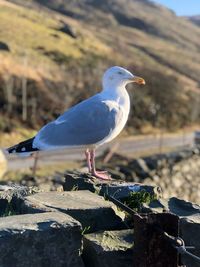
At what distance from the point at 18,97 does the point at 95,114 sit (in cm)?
4584

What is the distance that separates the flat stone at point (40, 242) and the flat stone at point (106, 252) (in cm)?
10

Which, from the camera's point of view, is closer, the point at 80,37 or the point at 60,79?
the point at 60,79

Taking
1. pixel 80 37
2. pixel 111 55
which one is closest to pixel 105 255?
pixel 111 55

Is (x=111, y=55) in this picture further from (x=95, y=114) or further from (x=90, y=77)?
(x=95, y=114)

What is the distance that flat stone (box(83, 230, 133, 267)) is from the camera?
3.97 m

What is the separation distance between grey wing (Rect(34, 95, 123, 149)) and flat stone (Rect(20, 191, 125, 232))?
1209 millimetres

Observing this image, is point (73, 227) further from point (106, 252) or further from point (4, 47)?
point (4, 47)

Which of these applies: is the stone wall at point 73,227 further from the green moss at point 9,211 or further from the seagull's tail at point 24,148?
the seagull's tail at point 24,148

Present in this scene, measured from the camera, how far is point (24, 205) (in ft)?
14.4

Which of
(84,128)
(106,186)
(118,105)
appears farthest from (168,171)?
(106,186)

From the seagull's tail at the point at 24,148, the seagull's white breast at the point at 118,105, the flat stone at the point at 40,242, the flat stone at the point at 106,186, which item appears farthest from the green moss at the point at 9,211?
the seagull's white breast at the point at 118,105

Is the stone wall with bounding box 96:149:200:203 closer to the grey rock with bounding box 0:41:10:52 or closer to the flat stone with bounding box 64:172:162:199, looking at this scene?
the flat stone with bounding box 64:172:162:199

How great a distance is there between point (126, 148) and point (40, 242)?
40441 mm

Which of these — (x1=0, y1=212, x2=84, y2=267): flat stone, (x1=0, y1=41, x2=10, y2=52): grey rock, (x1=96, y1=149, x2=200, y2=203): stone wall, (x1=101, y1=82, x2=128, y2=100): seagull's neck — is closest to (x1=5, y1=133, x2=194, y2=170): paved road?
(x1=96, y1=149, x2=200, y2=203): stone wall
